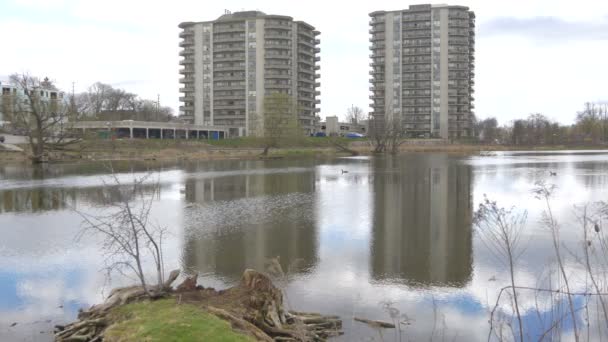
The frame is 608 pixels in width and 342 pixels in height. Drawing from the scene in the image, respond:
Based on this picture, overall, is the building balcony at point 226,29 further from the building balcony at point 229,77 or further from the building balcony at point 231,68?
the building balcony at point 229,77

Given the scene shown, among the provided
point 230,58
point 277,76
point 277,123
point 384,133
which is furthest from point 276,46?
point 277,123

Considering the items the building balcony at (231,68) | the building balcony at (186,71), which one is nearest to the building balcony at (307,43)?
the building balcony at (231,68)

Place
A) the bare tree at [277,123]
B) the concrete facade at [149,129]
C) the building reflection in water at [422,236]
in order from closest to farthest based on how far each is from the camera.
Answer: the building reflection in water at [422,236] < the bare tree at [277,123] < the concrete facade at [149,129]

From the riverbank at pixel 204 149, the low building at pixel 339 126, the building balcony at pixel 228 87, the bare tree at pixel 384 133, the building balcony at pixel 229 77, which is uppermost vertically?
the building balcony at pixel 229 77

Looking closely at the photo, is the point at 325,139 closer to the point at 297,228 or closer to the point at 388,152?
the point at 388,152

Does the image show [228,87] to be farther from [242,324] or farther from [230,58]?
[242,324]

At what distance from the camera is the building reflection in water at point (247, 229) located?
515 inches

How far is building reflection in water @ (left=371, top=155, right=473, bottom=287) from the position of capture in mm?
11820

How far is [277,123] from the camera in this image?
79.6 m

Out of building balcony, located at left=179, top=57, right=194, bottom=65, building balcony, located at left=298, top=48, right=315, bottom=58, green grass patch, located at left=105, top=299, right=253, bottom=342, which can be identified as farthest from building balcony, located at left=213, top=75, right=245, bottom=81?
green grass patch, located at left=105, top=299, right=253, bottom=342

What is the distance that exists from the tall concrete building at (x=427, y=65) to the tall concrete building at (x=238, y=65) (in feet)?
82.0

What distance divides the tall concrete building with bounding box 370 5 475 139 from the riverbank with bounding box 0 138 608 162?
97.8 feet

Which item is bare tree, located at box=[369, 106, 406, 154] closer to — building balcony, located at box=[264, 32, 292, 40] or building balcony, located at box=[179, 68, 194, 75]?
building balcony, located at box=[264, 32, 292, 40]

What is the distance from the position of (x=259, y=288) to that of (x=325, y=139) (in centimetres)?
9454
